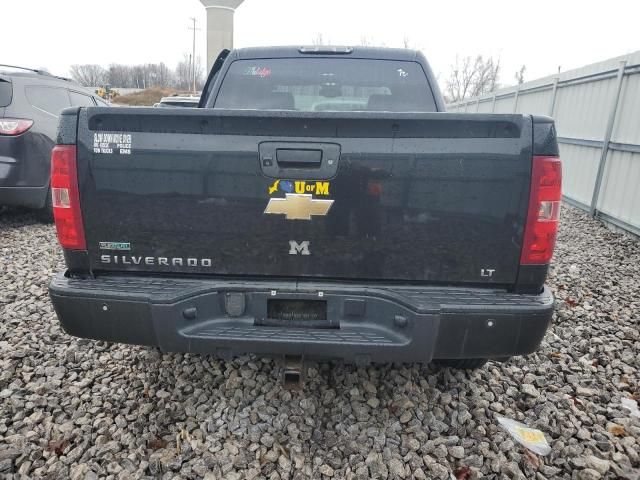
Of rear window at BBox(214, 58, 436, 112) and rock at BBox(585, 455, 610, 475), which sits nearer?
rock at BBox(585, 455, 610, 475)

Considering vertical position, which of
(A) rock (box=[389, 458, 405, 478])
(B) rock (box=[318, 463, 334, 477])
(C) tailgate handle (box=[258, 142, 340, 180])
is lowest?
(B) rock (box=[318, 463, 334, 477])

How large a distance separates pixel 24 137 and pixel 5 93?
568mm

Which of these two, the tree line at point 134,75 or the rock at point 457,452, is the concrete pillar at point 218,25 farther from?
the tree line at point 134,75

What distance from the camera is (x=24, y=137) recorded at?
538cm

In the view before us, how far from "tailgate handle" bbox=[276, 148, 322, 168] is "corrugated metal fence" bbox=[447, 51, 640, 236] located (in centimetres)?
612

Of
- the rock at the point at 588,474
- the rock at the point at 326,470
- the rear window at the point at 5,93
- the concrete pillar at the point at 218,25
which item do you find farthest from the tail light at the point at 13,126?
the concrete pillar at the point at 218,25

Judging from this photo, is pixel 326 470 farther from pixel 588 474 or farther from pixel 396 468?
pixel 588 474

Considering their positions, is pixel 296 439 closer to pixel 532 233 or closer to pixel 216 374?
pixel 216 374

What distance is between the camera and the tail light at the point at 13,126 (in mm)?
5258

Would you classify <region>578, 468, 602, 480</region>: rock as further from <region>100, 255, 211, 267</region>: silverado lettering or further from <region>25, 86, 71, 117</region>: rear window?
<region>25, 86, 71, 117</region>: rear window

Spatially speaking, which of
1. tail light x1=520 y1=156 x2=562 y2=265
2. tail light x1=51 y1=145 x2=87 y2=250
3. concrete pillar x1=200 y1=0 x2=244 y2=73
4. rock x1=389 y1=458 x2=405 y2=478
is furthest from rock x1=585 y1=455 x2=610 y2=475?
concrete pillar x1=200 y1=0 x2=244 y2=73

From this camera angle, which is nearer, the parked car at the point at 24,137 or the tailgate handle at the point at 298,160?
the tailgate handle at the point at 298,160

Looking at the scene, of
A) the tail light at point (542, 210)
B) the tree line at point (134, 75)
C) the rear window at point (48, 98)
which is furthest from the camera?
the tree line at point (134, 75)

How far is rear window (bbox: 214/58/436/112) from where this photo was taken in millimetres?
3195
